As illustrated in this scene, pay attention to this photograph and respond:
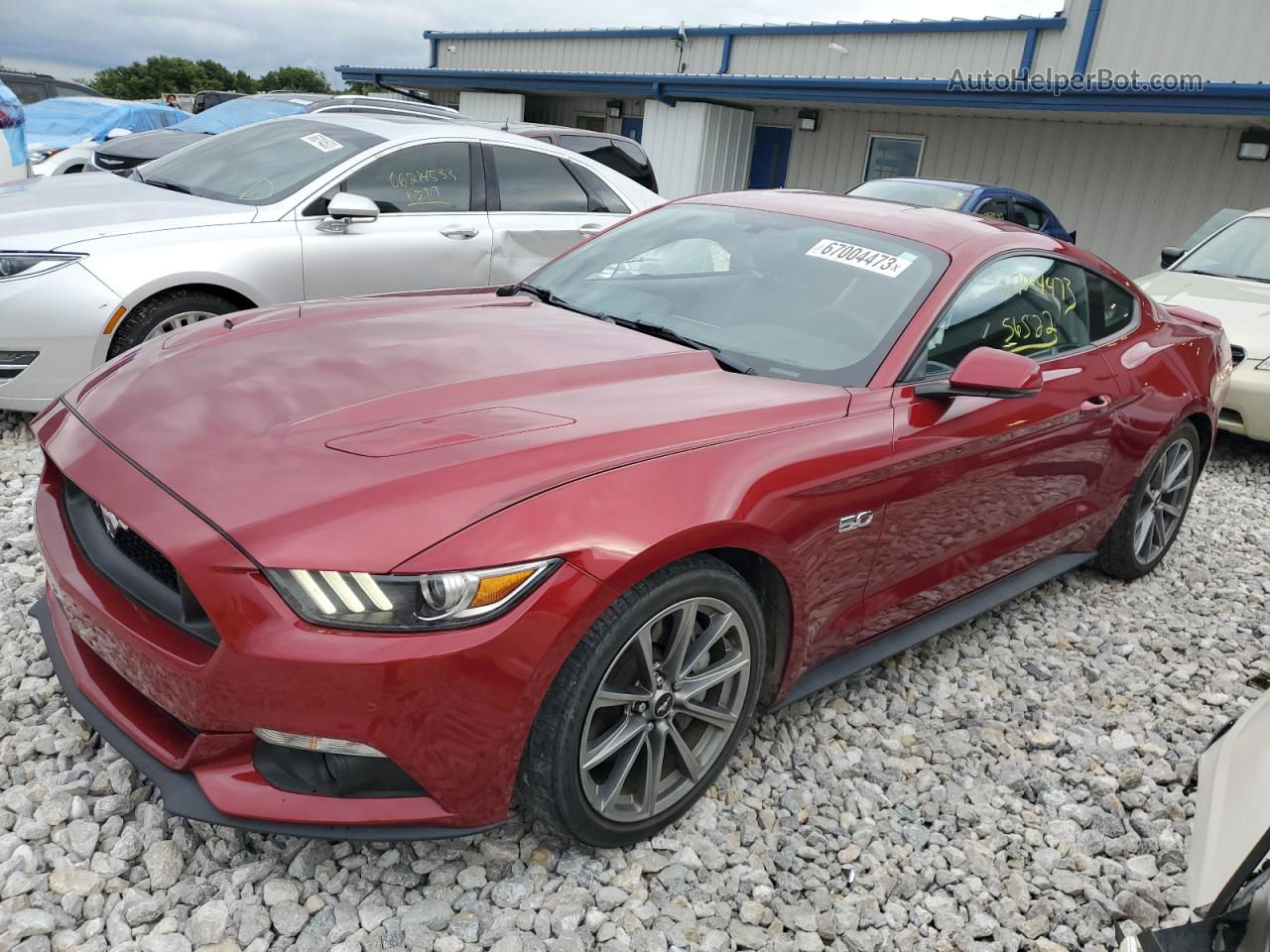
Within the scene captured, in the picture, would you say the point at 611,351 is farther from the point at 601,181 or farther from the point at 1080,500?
the point at 601,181

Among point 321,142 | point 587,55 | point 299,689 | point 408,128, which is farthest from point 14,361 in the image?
point 587,55

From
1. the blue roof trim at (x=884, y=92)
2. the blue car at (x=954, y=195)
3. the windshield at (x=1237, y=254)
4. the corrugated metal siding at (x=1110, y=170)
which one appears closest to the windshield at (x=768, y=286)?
the windshield at (x=1237, y=254)

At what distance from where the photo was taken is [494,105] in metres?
21.4

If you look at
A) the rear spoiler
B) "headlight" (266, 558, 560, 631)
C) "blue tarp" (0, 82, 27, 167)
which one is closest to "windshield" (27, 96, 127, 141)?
"blue tarp" (0, 82, 27, 167)

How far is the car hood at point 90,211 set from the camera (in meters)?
4.16

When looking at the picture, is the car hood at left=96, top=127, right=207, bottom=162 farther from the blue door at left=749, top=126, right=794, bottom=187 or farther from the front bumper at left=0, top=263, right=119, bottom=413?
the blue door at left=749, top=126, right=794, bottom=187

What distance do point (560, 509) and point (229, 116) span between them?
11.4 meters

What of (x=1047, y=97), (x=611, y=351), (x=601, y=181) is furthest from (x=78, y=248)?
(x=1047, y=97)

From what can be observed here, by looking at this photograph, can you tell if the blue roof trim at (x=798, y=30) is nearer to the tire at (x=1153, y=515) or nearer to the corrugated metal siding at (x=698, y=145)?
the corrugated metal siding at (x=698, y=145)

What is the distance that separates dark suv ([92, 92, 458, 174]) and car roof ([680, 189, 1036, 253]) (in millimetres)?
5064

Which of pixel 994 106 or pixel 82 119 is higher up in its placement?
pixel 994 106

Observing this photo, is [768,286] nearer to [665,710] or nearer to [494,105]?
[665,710]

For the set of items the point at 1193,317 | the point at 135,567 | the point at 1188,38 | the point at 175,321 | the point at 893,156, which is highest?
the point at 1188,38

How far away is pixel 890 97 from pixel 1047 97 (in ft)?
7.57
